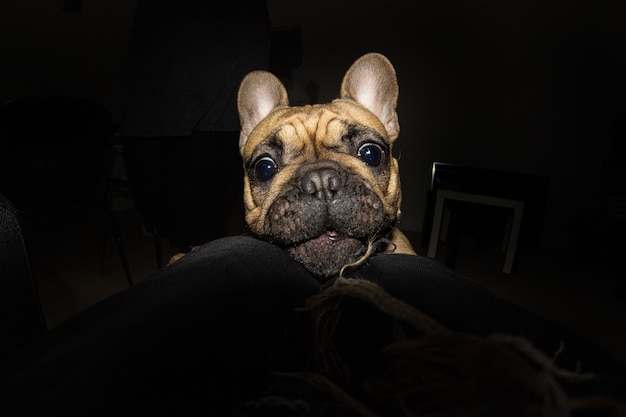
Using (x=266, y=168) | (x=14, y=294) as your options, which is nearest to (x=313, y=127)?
(x=266, y=168)

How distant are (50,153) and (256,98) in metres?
1.54

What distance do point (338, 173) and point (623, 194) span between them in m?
2.97

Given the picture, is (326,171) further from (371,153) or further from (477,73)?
(477,73)

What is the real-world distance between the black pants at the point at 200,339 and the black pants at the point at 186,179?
3.63ft

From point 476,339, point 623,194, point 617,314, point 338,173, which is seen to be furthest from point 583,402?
point 623,194

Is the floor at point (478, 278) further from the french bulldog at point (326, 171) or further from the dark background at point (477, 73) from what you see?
the french bulldog at point (326, 171)

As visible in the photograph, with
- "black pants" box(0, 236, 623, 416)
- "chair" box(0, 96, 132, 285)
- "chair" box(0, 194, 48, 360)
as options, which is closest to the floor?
"chair" box(0, 96, 132, 285)

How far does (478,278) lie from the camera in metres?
3.24

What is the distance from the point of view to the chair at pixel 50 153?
7.68 feet

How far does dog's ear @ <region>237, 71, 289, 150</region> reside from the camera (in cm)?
163

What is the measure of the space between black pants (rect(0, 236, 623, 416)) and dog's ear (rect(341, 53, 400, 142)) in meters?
1.01

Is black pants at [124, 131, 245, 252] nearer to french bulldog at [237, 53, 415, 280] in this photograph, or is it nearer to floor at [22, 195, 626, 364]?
french bulldog at [237, 53, 415, 280]

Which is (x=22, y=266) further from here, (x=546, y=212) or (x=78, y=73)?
(x=78, y=73)

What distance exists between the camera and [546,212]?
3879mm
